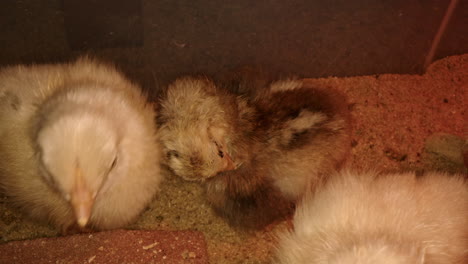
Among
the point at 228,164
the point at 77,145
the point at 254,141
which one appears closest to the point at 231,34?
the point at 254,141

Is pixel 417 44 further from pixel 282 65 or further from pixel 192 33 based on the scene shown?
pixel 192 33

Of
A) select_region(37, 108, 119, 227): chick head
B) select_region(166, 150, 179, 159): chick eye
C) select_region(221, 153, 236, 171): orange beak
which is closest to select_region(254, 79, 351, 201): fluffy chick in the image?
select_region(221, 153, 236, 171): orange beak

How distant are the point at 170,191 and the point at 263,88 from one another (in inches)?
26.8

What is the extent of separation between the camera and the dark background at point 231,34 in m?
1.96

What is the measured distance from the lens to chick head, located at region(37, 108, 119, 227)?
1300 millimetres

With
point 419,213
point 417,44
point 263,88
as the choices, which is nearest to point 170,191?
point 263,88

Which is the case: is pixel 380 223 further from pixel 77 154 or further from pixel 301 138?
pixel 77 154

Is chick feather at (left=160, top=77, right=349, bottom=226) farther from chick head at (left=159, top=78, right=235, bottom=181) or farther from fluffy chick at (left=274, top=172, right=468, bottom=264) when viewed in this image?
fluffy chick at (left=274, top=172, right=468, bottom=264)

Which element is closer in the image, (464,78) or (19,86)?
(19,86)

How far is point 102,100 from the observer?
5.17 feet

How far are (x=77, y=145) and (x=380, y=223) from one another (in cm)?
105

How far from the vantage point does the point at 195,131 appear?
1715mm

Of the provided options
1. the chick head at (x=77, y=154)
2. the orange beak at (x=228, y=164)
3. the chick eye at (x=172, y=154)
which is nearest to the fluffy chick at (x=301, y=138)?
the orange beak at (x=228, y=164)

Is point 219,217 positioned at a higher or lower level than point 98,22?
lower
